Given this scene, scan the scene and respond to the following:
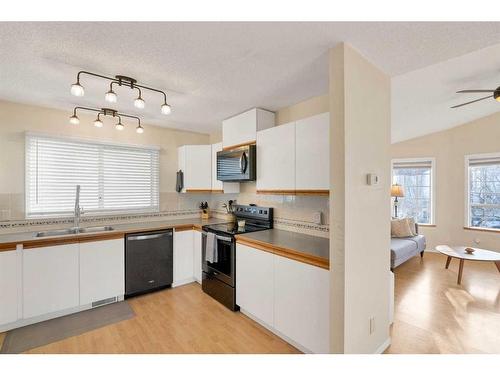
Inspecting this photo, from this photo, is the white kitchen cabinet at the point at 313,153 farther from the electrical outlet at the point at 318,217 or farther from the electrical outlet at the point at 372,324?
the electrical outlet at the point at 372,324

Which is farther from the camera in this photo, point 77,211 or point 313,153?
point 77,211

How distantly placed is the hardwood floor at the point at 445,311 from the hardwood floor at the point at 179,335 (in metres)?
1.18

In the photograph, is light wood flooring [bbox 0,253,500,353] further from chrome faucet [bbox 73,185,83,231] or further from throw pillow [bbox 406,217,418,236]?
throw pillow [bbox 406,217,418,236]

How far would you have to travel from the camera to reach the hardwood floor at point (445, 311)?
6.61ft

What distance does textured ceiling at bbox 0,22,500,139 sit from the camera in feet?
4.47

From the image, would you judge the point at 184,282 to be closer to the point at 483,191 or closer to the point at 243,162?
the point at 243,162

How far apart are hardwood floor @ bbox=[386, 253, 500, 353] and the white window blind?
351 cm

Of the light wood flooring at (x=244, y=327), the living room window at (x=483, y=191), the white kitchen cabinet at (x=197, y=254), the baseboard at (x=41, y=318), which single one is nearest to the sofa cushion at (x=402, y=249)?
the light wood flooring at (x=244, y=327)

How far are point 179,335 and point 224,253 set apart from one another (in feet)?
2.95

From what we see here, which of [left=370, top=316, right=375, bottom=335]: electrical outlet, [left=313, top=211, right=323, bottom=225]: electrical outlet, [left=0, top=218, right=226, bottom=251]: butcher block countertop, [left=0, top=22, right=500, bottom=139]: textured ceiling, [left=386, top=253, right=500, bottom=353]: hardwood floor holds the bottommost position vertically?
[left=386, top=253, right=500, bottom=353]: hardwood floor

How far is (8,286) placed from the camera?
2148mm

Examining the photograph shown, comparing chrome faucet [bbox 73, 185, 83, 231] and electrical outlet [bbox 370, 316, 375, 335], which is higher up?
chrome faucet [bbox 73, 185, 83, 231]

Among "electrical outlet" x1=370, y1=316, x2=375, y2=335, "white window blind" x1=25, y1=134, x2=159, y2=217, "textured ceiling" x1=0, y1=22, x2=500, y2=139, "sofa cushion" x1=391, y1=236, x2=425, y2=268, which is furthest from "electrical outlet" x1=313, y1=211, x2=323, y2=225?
"white window blind" x1=25, y1=134, x2=159, y2=217

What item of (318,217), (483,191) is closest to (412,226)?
(483,191)
